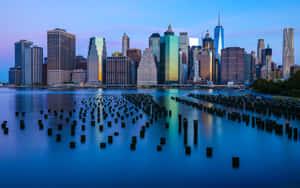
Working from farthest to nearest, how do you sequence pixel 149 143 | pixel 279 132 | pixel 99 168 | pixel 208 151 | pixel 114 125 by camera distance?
1. pixel 114 125
2. pixel 279 132
3. pixel 149 143
4. pixel 208 151
5. pixel 99 168

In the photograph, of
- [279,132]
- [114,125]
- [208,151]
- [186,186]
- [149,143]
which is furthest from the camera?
[114,125]

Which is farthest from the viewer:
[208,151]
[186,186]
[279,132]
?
[279,132]

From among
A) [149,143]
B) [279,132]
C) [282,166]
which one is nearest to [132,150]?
[149,143]

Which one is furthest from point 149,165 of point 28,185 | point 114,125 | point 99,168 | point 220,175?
point 114,125

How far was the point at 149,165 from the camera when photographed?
21.7 metres

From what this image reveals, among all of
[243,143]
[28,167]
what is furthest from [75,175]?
[243,143]

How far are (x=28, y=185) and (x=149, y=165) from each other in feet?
28.5

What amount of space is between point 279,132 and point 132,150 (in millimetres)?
18049

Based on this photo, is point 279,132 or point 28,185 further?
point 279,132

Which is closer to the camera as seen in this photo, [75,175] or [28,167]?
[75,175]

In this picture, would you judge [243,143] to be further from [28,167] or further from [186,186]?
[28,167]

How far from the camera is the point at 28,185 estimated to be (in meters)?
18.0

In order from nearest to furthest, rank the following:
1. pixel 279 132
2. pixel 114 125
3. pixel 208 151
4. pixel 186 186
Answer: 1. pixel 186 186
2. pixel 208 151
3. pixel 279 132
4. pixel 114 125

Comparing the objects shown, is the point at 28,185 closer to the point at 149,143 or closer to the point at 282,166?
the point at 149,143
